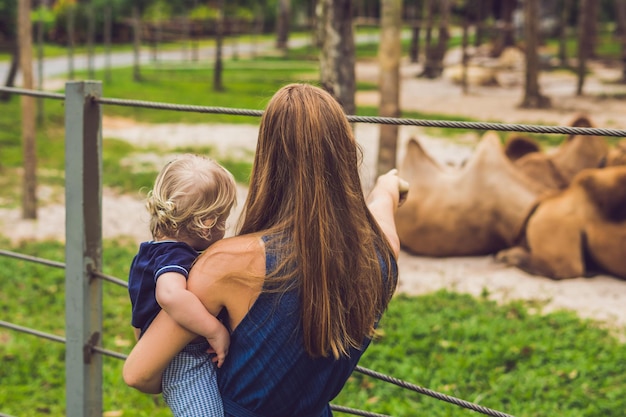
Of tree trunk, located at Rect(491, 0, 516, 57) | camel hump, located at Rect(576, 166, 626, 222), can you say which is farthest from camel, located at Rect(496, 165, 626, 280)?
tree trunk, located at Rect(491, 0, 516, 57)

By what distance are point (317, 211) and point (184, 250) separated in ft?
0.93

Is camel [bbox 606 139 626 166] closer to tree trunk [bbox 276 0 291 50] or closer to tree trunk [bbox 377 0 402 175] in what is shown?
tree trunk [bbox 377 0 402 175]

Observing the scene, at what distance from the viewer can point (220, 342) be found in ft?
5.25

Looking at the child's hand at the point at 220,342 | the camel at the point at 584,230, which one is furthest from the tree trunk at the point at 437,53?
the child's hand at the point at 220,342

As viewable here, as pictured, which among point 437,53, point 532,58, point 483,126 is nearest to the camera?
point 483,126

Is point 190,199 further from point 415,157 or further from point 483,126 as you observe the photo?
point 415,157

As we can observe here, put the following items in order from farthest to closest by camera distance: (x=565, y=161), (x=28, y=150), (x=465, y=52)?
1. (x=465, y=52)
2. (x=28, y=150)
3. (x=565, y=161)

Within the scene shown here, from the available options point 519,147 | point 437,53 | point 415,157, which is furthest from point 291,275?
point 437,53

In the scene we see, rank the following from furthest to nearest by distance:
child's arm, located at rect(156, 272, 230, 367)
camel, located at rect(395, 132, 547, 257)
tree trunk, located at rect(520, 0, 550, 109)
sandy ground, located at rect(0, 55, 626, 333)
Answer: tree trunk, located at rect(520, 0, 550, 109)
camel, located at rect(395, 132, 547, 257)
sandy ground, located at rect(0, 55, 626, 333)
child's arm, located at rect(156, 272, 230, 367)

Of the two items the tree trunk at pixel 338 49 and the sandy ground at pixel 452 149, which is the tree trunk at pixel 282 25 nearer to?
the sandy ground at pixel 452 149

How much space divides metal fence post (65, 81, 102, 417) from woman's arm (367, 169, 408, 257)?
0.92m

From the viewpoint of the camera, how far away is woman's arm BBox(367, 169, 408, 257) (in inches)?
72.2

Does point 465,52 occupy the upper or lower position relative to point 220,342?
upper

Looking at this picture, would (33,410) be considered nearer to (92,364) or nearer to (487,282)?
(92,364)
